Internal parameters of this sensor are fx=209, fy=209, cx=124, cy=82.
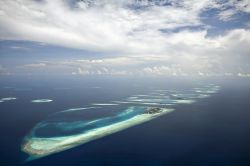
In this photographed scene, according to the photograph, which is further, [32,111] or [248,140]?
[32,111]

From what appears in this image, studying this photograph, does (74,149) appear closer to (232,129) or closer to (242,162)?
(242,162)

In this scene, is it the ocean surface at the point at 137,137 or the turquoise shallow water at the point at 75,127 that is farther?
the turquoise shallow water at the point at 75,127

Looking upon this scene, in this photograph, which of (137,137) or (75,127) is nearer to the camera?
(137,137)

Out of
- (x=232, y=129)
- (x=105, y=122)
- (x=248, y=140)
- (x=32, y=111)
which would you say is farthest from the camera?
(x=32, y=111)

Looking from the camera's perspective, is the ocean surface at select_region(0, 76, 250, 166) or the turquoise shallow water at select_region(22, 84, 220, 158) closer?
→ the ocean surface at select_region(0, 76, 250, 166)

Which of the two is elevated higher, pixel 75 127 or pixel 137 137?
pixel 75 127

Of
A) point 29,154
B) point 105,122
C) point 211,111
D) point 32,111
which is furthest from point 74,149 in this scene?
point 211,111

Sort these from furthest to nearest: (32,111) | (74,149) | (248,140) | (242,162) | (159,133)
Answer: (32,111), (159,133), (248,140), (74,149), (242,162)

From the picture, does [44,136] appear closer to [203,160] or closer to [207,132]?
[203,160]

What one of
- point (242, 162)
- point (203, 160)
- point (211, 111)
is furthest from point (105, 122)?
point (211, 111)
